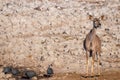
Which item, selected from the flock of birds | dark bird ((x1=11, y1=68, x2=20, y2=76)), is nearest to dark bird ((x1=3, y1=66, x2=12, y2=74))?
the flock of birds

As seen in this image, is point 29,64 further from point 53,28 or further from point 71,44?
point 53,28

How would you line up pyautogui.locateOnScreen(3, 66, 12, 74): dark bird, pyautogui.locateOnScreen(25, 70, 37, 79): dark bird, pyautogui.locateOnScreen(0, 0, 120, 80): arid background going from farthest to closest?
1. pyautogui.locateOnScreen(0, 0, 120, 80): arid background
2. pyautogui.locateOnScreen(3, 66, 12, 74): dark bird
3. pyautogui.locateOnScreen(25, 70, 37, 79): dark bird

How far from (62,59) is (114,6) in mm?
7195

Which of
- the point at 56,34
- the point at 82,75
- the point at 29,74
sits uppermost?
the point at 56,34

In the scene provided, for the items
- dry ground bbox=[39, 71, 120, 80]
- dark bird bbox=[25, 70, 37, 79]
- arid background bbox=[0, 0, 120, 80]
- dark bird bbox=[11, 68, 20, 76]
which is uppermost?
arid background bbox=[0, 0, 120, 80]

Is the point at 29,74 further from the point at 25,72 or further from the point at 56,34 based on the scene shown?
the point at 56,34

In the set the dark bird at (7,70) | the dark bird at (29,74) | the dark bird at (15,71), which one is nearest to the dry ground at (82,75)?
the dark bird at (29,74)

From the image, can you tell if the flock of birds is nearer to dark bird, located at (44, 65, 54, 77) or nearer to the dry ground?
dark bird, located at (44, 65, 54, 77)

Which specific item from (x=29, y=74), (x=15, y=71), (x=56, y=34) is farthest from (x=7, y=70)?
(x=56, y=34)

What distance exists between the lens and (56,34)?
23.3 m

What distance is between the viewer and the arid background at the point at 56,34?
20.0 metres

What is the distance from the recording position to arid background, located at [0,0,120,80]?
20047 millimetres

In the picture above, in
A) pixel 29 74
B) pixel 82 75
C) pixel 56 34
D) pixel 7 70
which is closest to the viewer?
pixel 29 74

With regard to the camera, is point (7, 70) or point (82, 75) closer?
point (82, 75)
